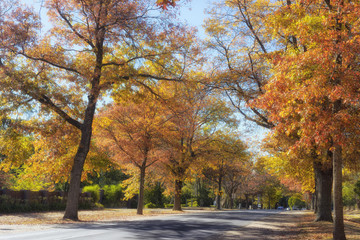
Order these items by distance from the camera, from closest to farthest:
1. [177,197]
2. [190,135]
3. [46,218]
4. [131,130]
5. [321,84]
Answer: [321,84], [46,218], [131,130], [190,135], [177,197]

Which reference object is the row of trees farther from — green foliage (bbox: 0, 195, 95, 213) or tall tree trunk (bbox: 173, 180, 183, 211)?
tall tree trunk (bbox: 173, 180, 183, 211)

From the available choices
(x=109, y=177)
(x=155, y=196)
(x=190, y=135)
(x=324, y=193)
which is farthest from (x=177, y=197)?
(x=109, y=177)

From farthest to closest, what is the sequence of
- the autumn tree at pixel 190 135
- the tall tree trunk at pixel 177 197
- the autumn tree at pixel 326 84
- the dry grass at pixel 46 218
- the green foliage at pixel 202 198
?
1. the green foliage at pixel 202 198
2. the tall tree trunk at pixel 177 197
3. the autumn tree at pixel 190 135
4. the dry grass at pixel 46 218
5. the autumn tree at pixel 326 84

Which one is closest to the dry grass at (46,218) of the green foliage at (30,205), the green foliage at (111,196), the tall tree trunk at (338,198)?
the green foliage at (30,205)

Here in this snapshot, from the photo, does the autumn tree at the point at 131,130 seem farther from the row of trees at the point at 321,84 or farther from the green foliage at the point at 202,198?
the green foliage at the point at 202,198

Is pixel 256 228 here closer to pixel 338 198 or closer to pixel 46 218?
pixel 338 198

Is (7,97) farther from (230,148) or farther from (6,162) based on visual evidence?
(230,148)

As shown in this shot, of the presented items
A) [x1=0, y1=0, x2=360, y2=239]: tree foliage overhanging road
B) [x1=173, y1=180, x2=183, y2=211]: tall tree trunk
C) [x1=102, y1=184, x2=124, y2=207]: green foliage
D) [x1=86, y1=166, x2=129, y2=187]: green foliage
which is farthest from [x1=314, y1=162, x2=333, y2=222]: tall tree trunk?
[x1=86, y1=166, x2=129, y2=187]: green foliage

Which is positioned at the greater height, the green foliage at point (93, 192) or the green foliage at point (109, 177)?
the green foliage at point (109, 177)

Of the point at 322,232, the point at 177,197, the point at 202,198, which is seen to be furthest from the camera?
the point at 202,198

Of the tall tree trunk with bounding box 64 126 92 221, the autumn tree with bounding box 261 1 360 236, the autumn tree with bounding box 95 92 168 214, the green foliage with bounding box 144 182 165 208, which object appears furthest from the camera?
the green foliage with bounding box 144 182 165 208

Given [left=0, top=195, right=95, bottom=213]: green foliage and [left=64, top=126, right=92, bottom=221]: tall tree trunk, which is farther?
[left=0, top=195, right=95, bottom=213]: green foliage

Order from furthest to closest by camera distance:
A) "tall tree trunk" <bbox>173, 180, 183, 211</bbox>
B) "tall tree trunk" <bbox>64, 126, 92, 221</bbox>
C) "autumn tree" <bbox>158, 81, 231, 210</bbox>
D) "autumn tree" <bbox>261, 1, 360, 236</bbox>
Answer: "tall tree trunk" <bbox>173, 180, 183, 211</bbox>
"autumn tree" <bbox>158, 81, 231, 210</bbox>
"tall tree trunk" <bbox>64, 126, 92, 221</bbox>
"autumn tree" <bbox>261, 1, 360, 236</bbox>

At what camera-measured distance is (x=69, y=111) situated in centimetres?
1705
